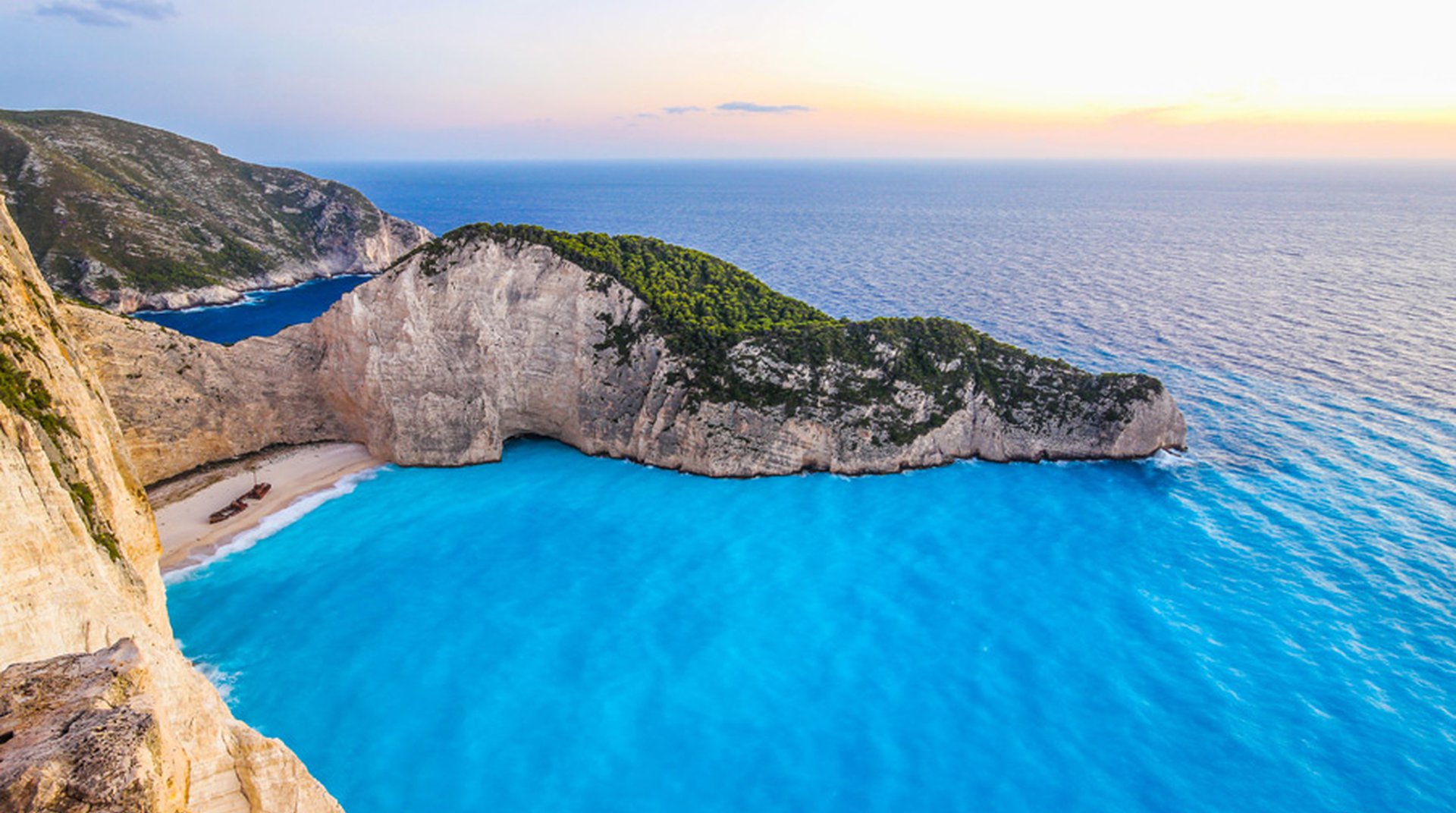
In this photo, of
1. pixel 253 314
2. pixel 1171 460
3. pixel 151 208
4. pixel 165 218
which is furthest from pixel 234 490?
pixel 151 208

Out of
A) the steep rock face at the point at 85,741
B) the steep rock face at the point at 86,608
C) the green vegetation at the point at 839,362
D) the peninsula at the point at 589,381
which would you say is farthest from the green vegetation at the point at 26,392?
the green vegetation at the point at 839,362

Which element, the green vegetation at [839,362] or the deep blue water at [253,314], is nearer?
the green vegetation at [839,362]

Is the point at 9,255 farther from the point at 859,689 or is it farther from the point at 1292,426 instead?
the point at 1292,426

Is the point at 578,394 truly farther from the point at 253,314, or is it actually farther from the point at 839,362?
the point at 253,314

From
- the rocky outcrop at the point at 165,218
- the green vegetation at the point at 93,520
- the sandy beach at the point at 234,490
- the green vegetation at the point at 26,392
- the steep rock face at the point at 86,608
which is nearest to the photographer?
the steep rock face at the point at 86,608

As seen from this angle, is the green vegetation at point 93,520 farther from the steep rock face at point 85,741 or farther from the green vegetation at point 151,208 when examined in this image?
the green vegetation at point 151,208

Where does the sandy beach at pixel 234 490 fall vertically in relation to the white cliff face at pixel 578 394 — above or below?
below

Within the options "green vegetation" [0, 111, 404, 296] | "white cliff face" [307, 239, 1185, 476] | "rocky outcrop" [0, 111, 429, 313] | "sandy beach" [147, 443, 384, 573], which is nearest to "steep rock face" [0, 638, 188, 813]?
"sandy beach" [147, 443, 384, 573]
